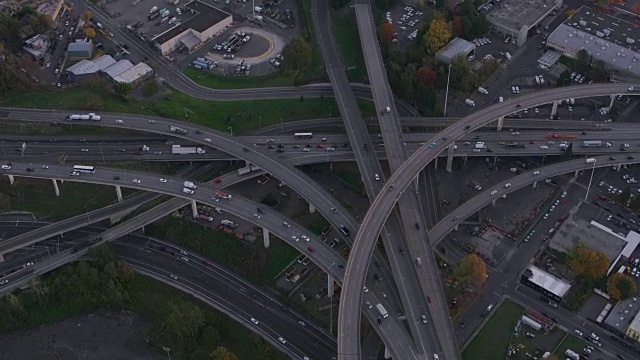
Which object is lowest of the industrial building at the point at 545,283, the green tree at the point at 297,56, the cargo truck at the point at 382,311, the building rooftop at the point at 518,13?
the cargo truck at the point at 382,311

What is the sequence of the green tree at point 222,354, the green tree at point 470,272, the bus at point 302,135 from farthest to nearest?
the bus at point 302,135 < the green tree at point 470,272 < the green tree at point 222,354

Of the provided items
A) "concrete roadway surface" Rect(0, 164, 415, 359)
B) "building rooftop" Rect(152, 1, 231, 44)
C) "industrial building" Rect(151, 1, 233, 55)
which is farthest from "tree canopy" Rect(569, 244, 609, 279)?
"building rooftop" Rect(152, 1, 231, 44)

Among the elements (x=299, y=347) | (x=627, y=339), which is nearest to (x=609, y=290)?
(x=627, y=339)

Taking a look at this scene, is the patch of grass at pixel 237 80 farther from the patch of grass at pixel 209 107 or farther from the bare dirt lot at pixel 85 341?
the bare dirt lot at pixel 85 341

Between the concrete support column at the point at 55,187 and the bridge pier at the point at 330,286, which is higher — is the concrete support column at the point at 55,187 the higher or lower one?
the lower one

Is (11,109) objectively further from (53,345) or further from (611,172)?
(611,172)

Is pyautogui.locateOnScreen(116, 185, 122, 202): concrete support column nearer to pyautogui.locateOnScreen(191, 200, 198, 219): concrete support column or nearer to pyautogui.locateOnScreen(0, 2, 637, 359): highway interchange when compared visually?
pyautogui.locateOnScreen(0, 2, 637, 359): highway interchange

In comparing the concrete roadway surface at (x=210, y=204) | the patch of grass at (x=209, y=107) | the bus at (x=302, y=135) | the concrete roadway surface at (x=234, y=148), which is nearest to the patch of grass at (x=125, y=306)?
the concrete roadway surface at (x=210, y=204)

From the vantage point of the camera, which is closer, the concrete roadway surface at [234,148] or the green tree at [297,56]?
the concrete roadway surface at [234,148]
